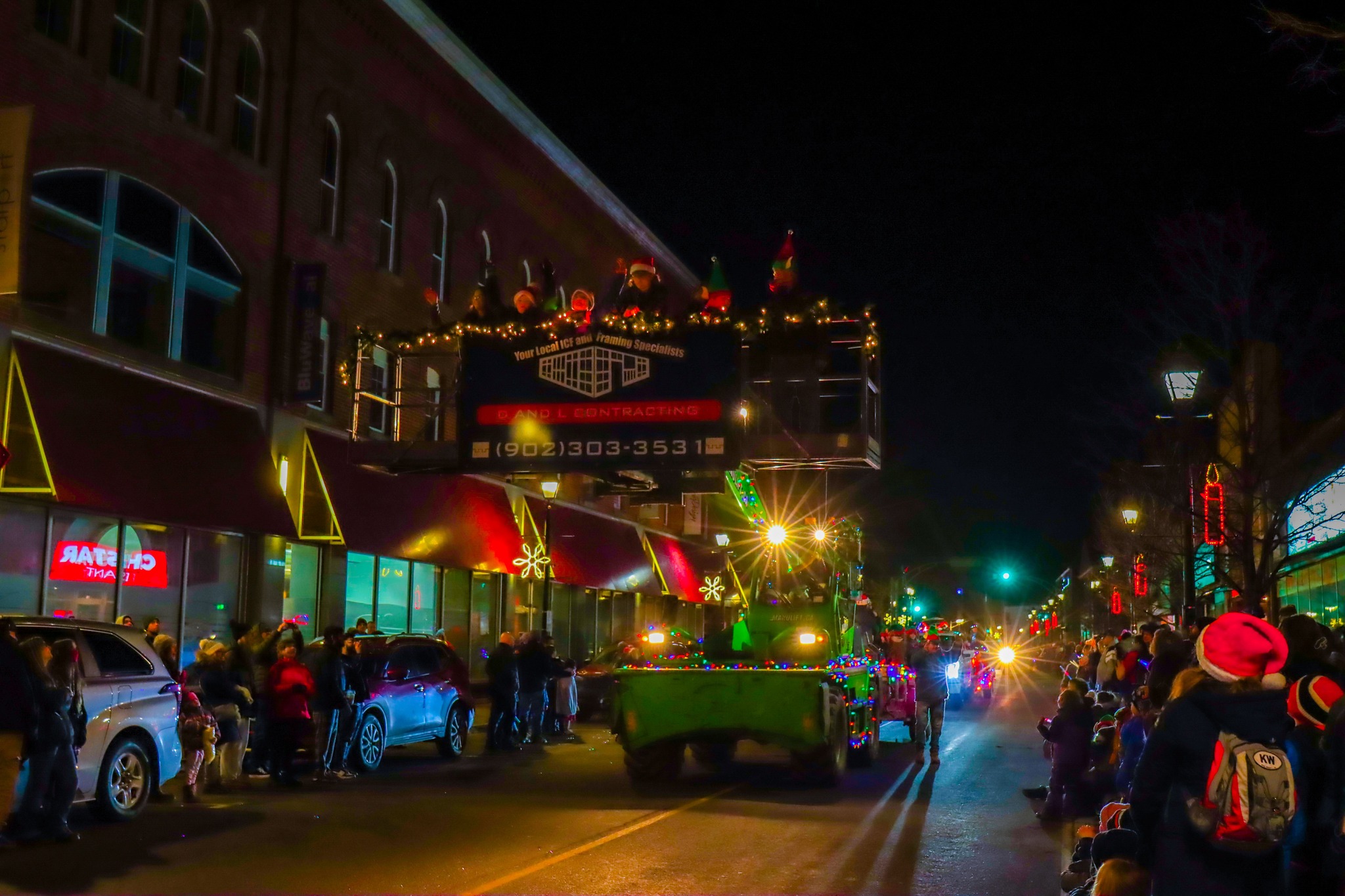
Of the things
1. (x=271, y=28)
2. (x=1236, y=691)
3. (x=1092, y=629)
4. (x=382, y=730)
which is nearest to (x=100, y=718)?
(x=382, y=730)

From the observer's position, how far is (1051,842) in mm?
11367

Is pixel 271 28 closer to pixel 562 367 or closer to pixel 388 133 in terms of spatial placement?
pixel 388 133

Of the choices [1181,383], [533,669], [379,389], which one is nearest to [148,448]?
[533,669]

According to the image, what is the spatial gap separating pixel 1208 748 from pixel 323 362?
73.8ft

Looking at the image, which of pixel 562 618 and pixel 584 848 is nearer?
pixel 584 848

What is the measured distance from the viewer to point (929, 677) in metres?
17.0

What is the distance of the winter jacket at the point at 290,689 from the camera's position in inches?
590

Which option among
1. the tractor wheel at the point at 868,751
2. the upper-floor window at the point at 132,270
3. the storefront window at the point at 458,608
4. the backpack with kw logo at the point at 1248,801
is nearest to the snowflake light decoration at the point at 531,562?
the storefront window at the point at 458,608

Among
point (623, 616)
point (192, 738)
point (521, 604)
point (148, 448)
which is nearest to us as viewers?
point (192, 738)

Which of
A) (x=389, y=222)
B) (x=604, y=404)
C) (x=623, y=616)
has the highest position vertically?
(x=389, y=222)

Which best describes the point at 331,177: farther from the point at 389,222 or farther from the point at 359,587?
the point at 359,587

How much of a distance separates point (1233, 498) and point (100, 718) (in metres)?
19.2

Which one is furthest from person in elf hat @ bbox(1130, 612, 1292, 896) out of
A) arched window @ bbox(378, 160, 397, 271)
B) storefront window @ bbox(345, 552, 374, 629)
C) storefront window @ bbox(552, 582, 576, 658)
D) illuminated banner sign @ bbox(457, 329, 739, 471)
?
storefront window @ bbox(552, 582, 576, 658)

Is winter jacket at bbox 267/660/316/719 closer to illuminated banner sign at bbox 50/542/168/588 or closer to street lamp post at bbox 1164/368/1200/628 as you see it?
illuminated banner sign at bbox 50/542/168/588
